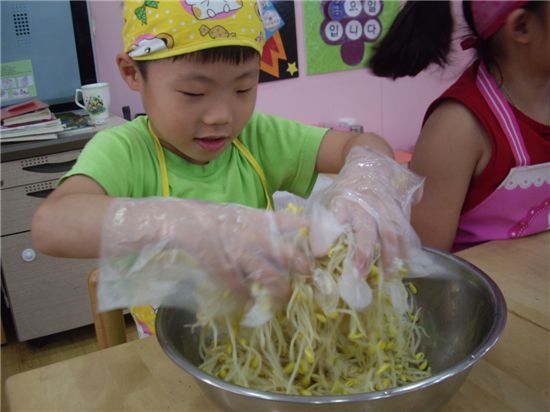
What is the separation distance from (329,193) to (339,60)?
2177mm

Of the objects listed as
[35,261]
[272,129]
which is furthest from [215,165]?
[35,261]

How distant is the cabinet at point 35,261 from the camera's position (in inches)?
80.2

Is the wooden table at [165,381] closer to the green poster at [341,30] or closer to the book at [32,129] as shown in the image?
the book at [32,129]

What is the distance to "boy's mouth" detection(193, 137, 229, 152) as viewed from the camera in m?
0.96

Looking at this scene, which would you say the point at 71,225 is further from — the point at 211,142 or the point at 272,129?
the point at 272,129

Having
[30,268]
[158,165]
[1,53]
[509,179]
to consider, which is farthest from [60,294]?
[509,179]

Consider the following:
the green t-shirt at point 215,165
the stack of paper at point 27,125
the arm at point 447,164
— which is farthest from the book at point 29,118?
the arm at point 447,164

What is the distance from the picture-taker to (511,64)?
49.9 inches

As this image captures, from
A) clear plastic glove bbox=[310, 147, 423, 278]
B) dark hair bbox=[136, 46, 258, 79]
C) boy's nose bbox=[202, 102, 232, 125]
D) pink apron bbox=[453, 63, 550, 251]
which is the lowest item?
pink apron bbox=[453, 63, 550, 251]

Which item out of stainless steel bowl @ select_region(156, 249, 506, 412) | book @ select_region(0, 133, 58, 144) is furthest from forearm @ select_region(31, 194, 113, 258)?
book @ select_region(0, 133, 58, 144)

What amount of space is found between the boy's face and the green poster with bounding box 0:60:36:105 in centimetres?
151

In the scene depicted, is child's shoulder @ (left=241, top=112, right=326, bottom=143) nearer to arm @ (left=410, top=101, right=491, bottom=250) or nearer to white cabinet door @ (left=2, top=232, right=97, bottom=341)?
arm @ (left=410, top=101, right=491, bottom=250)

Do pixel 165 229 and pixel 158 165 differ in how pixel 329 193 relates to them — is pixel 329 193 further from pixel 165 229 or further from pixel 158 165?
pixel 158 165

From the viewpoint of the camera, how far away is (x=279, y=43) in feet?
8.46
